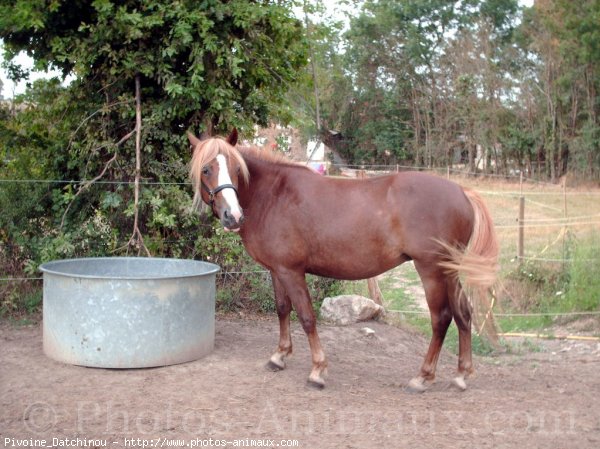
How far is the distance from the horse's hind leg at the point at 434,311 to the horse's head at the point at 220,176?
1.42 m

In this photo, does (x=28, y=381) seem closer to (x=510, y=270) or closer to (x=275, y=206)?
(x=275, y=206)

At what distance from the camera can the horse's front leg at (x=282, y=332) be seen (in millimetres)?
5031

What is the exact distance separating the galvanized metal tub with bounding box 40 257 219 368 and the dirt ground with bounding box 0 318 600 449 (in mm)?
117

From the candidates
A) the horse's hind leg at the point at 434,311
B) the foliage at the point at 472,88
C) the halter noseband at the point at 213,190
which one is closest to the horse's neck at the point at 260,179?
the halter noseband at the point at 213,190

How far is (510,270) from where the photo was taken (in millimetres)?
8141

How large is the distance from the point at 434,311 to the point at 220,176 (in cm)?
187

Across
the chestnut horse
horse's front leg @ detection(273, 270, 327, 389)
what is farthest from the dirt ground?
the chestnut horse

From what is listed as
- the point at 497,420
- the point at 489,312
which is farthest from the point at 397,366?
the point at 497,420

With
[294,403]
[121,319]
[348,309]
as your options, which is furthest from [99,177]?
[294,403]

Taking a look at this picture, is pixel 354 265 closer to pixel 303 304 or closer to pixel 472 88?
pixel 303 304

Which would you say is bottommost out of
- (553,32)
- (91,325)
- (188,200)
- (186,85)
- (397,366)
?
(397,366)

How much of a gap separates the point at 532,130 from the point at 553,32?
3913 mm

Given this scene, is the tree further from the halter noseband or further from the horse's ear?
the halter noseband

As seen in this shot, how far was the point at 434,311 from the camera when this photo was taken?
15.0 feet
